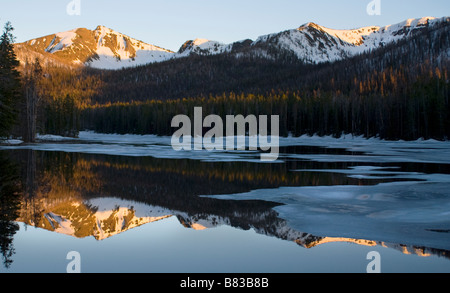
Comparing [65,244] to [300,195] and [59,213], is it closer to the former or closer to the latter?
[59,213]

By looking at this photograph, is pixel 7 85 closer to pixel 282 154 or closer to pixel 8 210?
pixel 282 154

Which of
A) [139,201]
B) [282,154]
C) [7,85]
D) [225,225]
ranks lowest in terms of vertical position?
[225,225]

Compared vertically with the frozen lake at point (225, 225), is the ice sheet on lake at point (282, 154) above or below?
above

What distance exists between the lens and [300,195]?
13.8 m

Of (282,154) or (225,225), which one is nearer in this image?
(225,225)

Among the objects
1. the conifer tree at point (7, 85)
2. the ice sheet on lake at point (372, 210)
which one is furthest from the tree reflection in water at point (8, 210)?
the conifer tree at point (7, 85)

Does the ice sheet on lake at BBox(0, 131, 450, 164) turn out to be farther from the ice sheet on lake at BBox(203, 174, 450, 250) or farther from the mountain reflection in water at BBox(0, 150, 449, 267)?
the ice sheet on lake at BBox(203, 174, 450, 250)

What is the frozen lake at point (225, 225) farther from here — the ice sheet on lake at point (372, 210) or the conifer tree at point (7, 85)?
the conifer tree at point (7, 85)

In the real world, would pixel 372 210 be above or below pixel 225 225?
above

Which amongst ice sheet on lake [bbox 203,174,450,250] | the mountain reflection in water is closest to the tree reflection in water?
the mountain reflection in water

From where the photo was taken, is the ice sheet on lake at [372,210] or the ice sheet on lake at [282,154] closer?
the ice sheet on lake at [372,210]

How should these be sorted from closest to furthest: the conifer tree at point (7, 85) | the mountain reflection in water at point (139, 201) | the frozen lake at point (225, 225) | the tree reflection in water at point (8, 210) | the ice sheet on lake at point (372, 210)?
the frozen lake at point (225, 225) → the tree reflection in water at point (8, 210) → the ice sheet on lake at point (372, 210) → the mountain reflection in water at point (139, 201) → the conifer tree at point (7, 85)

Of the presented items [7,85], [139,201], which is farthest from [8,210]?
[7,85]

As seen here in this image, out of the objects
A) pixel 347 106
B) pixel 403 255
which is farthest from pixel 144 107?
pixel 403 255
